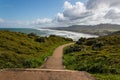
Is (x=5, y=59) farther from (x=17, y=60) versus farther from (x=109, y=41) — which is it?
(x=109, y=41)

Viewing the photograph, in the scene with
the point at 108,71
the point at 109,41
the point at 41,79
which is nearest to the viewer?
the point at 41,79

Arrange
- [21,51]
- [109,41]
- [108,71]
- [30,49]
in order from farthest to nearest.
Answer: [109,41], [30,49], [21,51], [108,71]

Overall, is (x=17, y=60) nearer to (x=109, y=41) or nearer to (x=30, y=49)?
(x=30, y=49)

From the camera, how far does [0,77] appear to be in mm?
19156

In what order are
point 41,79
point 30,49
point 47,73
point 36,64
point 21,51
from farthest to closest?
point 30,49 < point 21,51 < point 36,64 < point 47,73 < point 41,79

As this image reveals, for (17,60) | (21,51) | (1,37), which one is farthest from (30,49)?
(17,60)

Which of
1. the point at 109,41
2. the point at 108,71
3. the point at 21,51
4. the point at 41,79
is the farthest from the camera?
the point at 109,41

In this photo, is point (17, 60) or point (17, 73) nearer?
point (17, 73)

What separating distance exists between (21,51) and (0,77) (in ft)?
73.6

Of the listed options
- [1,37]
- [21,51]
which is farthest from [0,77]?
[1,37]

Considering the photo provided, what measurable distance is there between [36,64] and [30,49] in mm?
14929

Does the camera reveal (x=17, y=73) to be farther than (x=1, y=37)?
No

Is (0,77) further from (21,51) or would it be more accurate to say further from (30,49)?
(30,49)

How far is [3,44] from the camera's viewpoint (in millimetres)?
43531
